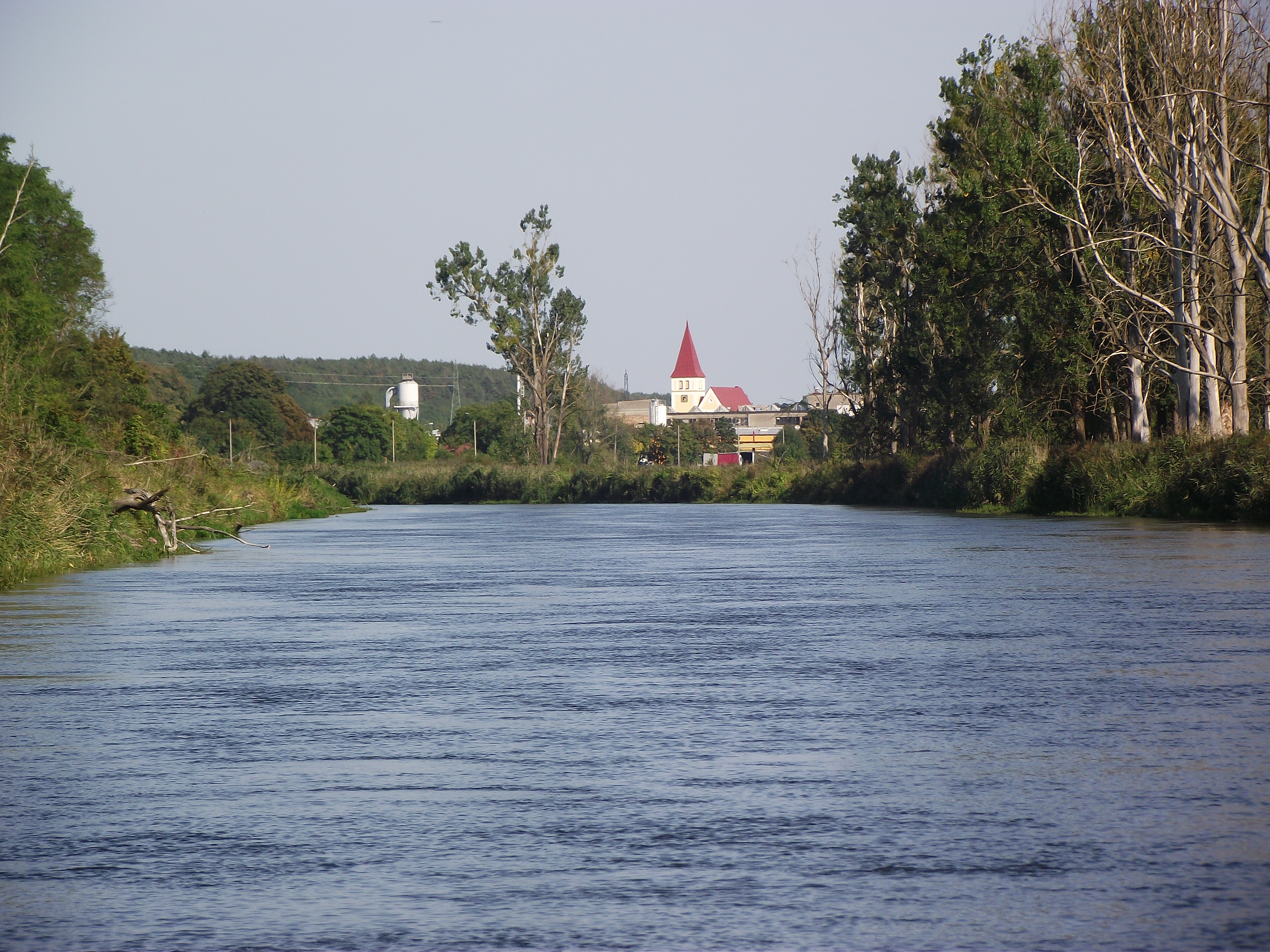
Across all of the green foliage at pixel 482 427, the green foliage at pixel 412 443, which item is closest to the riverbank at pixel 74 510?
the green foliage at pixel 482 427

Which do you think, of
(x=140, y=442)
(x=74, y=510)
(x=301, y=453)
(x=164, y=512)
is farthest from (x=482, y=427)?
(x=74, y=510)

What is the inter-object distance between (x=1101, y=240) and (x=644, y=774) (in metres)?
35.0

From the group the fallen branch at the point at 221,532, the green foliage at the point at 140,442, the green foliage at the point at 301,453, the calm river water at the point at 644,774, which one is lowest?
the calm river water at the point at 644,774

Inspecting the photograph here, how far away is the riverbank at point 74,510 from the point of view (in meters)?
18.0

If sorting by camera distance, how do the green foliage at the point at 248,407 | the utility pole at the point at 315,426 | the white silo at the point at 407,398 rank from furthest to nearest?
the white silo at the point at 407,398 → the green foliage at the point at 248,407 → the utility pole at the point at 315,426

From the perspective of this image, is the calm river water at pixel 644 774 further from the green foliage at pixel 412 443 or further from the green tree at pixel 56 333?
the green foliage at pixel 412 443

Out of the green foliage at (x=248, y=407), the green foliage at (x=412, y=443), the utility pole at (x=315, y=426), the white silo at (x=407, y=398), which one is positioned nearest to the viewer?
Result: the utility pole at (x=315, y=426)

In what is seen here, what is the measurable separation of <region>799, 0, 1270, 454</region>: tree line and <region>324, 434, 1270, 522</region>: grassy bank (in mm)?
1786

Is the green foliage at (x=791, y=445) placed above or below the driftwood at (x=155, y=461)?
above

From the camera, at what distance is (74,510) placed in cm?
1983

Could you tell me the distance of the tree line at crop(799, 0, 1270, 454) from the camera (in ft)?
118

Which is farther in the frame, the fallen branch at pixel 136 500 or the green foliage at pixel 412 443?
the green foliage at pixel 412 443

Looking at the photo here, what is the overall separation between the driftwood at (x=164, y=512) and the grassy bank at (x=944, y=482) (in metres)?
19.7

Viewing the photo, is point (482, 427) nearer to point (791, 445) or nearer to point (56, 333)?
point (791, 445)
